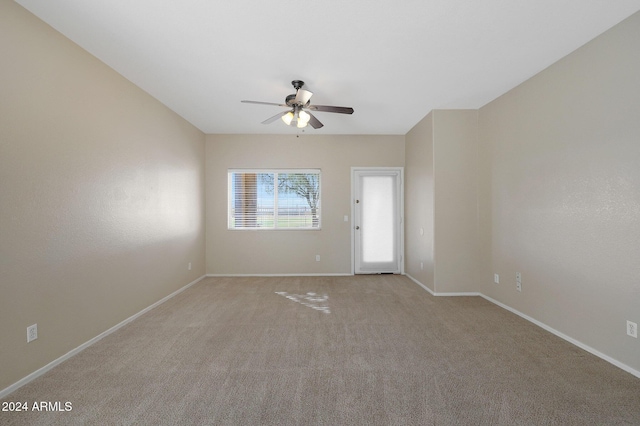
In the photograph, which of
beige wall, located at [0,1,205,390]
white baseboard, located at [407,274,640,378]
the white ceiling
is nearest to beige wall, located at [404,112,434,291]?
white baseboard, located at [407,274,640,378]

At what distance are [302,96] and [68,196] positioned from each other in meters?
2.36

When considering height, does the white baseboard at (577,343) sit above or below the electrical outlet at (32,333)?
below

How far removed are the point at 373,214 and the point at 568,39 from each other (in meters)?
3.85

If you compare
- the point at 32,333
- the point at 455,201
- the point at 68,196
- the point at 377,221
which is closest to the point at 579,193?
the point at 455,201

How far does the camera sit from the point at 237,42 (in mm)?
2688

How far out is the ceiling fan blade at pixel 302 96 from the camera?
3246 mm

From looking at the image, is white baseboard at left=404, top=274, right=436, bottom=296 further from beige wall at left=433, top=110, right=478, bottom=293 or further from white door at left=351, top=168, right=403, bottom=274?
white door at left=351, top=168, right=403, bottom=274

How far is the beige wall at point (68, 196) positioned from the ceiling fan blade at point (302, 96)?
1.95 meters

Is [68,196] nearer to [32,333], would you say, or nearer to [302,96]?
[32,333]

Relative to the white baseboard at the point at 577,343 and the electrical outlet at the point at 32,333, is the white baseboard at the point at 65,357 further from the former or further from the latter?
the white baseboard at the point at 577,343

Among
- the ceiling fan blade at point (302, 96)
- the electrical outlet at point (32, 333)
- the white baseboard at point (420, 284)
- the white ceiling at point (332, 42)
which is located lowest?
the white baseboard at point (420, 284)

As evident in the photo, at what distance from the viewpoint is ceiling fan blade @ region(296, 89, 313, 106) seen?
10.6ft

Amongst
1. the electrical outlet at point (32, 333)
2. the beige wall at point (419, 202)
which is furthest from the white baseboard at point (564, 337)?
the electrical outlet at point (32, 333)

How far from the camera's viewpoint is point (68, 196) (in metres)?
2.63
